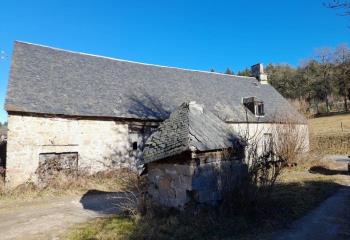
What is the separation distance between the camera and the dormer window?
72.9 ft

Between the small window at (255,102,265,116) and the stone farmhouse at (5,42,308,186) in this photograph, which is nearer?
the stone farmhouse at (5,42,308,186)

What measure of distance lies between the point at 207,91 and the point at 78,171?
1183 cm

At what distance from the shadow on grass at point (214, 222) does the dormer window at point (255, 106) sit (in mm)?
13936

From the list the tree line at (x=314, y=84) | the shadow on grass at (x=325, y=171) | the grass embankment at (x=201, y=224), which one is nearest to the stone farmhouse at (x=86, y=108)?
the grass embankment at (x=201, y=224)

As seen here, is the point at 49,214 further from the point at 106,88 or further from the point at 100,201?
the point at 106,88

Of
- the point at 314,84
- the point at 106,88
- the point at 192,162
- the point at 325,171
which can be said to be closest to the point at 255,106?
the point at 325,171

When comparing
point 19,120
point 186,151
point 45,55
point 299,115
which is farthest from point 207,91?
point 186,151

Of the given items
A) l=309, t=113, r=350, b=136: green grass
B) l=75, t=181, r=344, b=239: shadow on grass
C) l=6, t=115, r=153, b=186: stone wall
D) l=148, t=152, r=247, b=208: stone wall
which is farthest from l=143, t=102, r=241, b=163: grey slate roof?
l=309, t=113, r=350, b=136: green grass

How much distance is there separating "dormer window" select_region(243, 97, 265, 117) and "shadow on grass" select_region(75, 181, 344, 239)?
13.9 meters

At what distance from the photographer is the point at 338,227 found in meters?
7.30

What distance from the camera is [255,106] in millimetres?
22312

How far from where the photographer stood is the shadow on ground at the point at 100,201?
9.94m

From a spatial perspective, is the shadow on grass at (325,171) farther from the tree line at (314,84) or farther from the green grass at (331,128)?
the tree line at (314,84)

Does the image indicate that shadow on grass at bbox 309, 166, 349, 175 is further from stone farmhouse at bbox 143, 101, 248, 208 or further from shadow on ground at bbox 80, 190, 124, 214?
shadow on ground at bbox 80, 190, 124, 214
